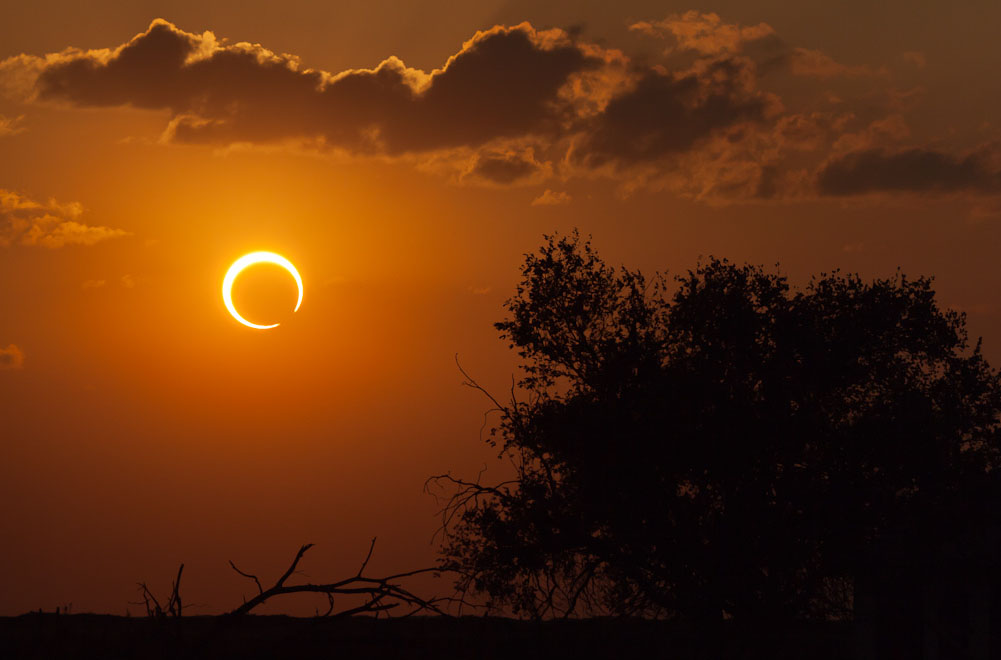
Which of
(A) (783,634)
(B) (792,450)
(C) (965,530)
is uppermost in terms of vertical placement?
(B) (792,450)

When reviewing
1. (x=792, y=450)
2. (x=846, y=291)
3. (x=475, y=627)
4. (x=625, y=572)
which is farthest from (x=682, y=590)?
(x=475, y=627)

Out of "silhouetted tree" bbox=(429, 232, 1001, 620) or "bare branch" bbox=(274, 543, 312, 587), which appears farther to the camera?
"silhouetted tree" bbox=(429, 232, 1001, 620)

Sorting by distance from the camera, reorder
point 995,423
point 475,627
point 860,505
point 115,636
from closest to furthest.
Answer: point 860,505
point 995,423
point 115,636
point 475,627

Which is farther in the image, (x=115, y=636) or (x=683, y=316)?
(x=115, y=636)

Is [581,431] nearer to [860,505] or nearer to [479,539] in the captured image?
[479,539]

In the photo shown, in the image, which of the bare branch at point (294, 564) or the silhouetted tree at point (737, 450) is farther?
the silhouetted tree at point (737, 450)

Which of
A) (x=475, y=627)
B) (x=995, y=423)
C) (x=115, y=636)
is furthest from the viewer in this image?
(x=475, y=627)

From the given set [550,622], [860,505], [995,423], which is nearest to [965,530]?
[860,505]

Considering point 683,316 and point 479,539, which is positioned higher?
point 683,316

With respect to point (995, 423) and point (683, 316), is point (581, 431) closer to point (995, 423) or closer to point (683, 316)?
point (683, 316)

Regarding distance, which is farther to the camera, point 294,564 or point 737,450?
point 737,450
